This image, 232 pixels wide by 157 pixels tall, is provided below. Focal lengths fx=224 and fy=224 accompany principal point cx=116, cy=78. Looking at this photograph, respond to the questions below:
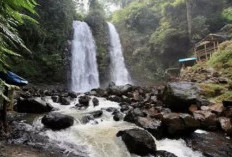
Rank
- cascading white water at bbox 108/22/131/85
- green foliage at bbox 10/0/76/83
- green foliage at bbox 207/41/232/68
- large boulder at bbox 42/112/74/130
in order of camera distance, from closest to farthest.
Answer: large boulder at bbox 42/112/74/130 < green foliage at bbox 207/41/232/68 < green foliage at bbox 10/0/76/83 < cascading white water at bbox 108/22/131/85

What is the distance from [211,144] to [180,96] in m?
3.32

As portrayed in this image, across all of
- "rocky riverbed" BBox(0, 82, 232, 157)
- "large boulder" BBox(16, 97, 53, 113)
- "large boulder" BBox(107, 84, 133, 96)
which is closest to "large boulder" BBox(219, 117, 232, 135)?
"rocky riverbed" BBox(0, 82, 232, 157)

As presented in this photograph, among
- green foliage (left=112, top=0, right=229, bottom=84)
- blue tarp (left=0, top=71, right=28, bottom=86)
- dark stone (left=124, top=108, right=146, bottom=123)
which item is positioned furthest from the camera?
green foliage (left=112, top=0, right=229, bottom=84)

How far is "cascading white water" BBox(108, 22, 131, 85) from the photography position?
83.5 feet

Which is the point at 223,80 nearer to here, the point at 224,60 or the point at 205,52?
the point at 224,60

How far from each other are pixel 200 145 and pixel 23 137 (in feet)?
16.2

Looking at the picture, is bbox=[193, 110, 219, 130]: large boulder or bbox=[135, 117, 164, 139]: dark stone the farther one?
bbox=[193, 110, 219, 130]: large boulder

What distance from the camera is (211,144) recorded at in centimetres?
645

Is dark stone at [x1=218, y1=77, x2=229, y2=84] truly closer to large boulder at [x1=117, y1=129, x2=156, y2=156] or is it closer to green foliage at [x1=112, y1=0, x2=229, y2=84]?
large boulder at [x1=117, y1=129, x2=156, y2=156]

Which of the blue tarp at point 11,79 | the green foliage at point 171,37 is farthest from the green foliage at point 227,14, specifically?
the blue tarp at point 11,79

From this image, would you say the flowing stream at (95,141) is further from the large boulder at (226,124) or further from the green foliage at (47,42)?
the green foliage at (47,42)

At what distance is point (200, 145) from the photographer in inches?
250

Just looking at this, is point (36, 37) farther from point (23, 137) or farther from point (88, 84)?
point (23, 137)

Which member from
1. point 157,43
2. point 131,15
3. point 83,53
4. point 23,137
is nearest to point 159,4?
point 131,15
